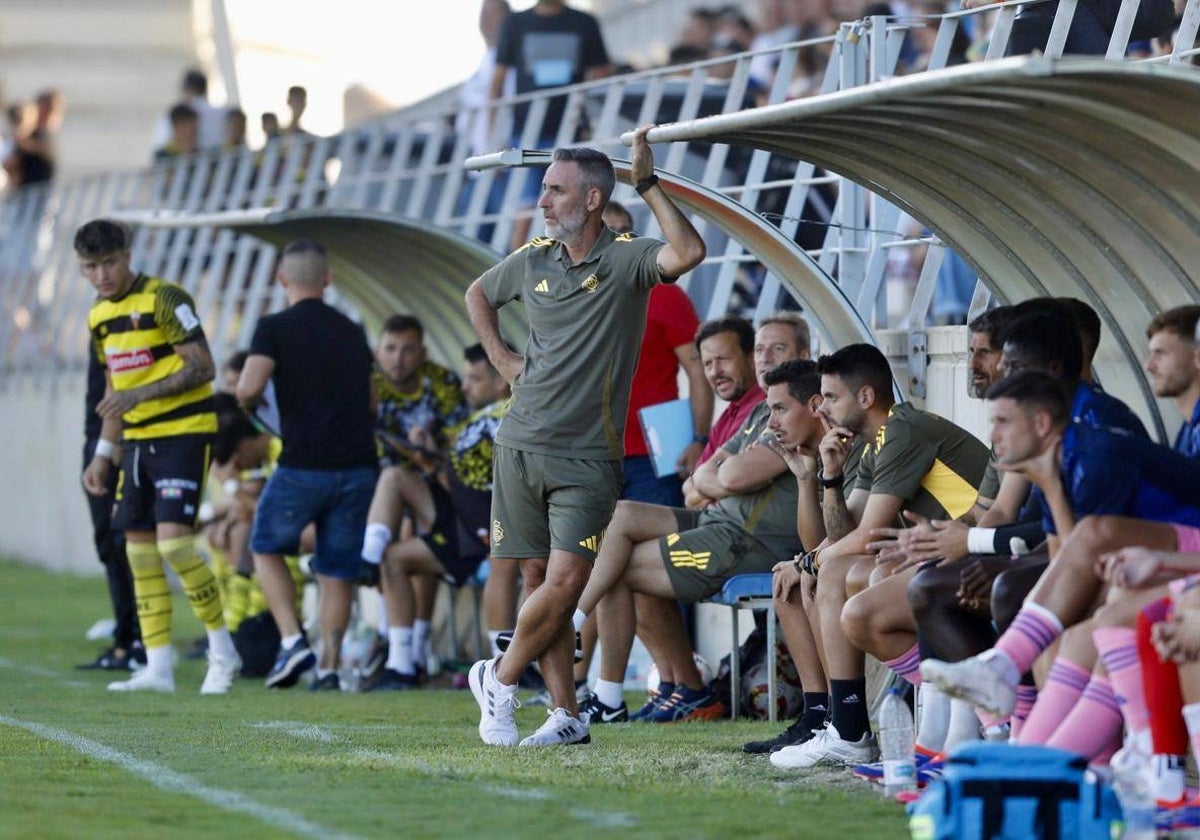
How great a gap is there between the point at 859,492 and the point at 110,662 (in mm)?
6347

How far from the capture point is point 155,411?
456 inches

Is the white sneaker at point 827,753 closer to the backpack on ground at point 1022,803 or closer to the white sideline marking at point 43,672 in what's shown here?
the backpack on ground at point 1022,803

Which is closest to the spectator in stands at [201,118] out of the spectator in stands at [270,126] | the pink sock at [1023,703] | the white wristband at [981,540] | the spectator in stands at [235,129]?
the spectator in stands at [235,129]

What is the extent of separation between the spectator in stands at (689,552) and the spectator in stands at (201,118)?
1168cm

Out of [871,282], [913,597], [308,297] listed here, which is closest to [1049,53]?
[871,282]

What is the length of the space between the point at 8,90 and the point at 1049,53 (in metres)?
26.9

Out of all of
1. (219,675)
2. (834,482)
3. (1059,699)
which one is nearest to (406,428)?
(219,675)

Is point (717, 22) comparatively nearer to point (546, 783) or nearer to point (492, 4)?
point (492, 4)

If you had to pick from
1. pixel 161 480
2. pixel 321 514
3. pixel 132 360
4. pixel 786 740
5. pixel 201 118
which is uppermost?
pixel 201 118

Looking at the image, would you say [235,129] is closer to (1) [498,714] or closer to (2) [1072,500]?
(1) [498,714]

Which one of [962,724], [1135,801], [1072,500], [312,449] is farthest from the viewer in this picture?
[312,449]

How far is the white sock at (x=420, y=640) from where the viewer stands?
12.3 meters

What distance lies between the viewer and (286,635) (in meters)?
11.8

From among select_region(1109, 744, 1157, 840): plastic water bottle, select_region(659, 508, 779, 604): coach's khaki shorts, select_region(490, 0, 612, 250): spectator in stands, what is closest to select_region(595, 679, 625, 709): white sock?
select_region(659, 508, 779, 604): coach's khaki shorts
